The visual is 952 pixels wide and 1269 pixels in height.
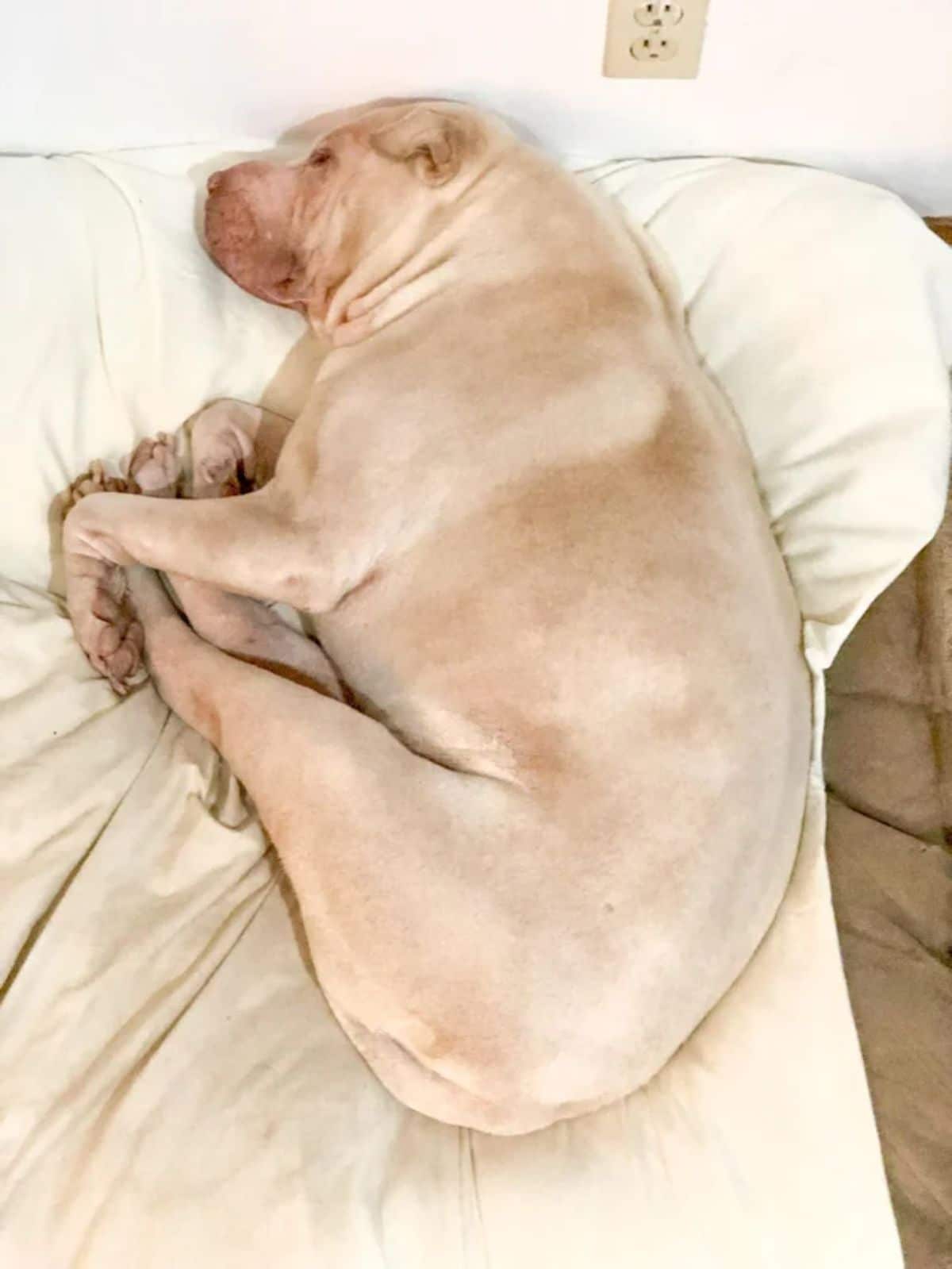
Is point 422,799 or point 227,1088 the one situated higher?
point 422,799

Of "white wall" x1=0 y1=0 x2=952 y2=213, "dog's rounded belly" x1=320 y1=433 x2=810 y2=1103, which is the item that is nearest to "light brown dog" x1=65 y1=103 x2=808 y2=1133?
"dog's rounded belly" x1=320 y1=433 x2=810 y2=1103

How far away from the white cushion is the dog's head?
13cm

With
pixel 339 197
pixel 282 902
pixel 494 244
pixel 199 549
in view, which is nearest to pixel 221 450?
pixel 199 549

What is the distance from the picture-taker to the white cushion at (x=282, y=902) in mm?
1264

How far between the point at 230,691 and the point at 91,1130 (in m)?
0.52

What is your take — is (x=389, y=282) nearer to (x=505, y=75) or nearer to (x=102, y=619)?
(x=505, y=75)

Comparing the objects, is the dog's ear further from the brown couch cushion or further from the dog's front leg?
the brown couch cushion

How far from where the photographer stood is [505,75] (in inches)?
61.5

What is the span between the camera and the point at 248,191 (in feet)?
5.05

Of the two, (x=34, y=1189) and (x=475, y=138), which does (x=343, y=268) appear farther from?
(x=34, y=1189)

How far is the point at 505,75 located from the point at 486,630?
31.0 inches

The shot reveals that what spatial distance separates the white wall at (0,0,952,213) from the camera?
1.49 meters

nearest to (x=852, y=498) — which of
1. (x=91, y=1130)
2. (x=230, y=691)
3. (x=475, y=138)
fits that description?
(x=475, y=138)

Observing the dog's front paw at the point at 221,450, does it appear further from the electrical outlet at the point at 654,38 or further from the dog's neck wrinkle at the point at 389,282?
the electrical outlet at the point at 654,38
